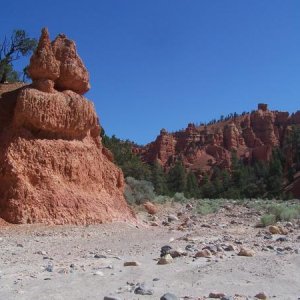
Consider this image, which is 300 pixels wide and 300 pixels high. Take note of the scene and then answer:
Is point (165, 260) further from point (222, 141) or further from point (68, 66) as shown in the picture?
point (222, 141)

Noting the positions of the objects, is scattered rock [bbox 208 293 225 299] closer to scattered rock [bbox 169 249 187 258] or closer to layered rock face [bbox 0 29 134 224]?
scattered rock [bbox 169 249 187 258]

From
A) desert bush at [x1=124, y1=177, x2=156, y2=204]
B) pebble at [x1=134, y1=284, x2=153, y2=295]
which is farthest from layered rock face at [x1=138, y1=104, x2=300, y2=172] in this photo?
pebble at [x1=134, y1=284, x2=153, y2=295]

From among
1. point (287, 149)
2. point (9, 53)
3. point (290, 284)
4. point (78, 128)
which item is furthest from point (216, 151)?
point (290, 284)

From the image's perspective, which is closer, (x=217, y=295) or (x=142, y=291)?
(x=217, y=295)

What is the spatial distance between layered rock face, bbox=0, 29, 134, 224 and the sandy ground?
5.25 ft

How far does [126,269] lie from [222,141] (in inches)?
4988

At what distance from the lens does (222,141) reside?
5256 inches

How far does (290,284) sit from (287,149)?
89581 millimetres

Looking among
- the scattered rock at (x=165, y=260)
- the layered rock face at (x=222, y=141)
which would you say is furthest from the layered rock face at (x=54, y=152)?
the layered rock face at (x=222, y=141)

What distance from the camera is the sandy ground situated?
693 centimetres

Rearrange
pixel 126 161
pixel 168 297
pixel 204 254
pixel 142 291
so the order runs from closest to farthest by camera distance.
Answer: pixel 168 297 < pixel 142 291 < pixel 204 254 < pixel 126 161

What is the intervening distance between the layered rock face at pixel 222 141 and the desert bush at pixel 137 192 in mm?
85936

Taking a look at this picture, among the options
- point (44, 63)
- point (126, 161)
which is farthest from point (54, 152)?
point (126, 161)

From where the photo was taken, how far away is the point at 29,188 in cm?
1470
